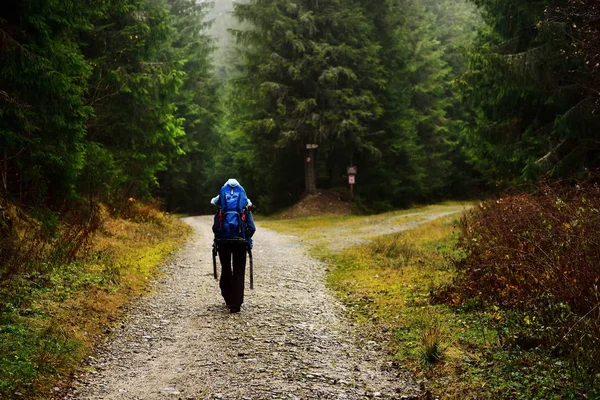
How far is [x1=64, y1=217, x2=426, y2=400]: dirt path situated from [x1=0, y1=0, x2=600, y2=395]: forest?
184 cm

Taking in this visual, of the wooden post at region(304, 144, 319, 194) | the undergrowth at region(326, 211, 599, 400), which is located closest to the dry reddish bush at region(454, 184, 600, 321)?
the undergrowth at region(326, 211, 599, 400)

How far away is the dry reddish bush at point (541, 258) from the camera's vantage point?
6.10 m

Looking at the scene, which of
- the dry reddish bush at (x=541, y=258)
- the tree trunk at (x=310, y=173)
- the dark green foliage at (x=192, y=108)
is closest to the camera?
the dry reddish bush at (x=541, y=258)

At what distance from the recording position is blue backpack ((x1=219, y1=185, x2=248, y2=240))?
27.8 feet

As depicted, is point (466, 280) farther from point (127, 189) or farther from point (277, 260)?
point (127, 189)

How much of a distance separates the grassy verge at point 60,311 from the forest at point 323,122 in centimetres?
34

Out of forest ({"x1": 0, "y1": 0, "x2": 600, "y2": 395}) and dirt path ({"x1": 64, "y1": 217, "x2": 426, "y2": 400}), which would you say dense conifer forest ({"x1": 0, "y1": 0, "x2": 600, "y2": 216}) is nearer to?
forest ({"x1": 0, "y1": 0, "x2": 600, "y2": 395})

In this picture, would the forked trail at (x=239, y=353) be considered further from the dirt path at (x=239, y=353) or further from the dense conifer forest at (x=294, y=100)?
the dense conifer forest at (x=294, y=100)

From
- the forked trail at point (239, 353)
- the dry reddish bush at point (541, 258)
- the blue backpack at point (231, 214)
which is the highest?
the blue backpack at point (231, 214)

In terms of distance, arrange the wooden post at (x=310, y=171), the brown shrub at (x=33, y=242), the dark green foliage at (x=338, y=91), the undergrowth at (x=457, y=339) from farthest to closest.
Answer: the wooden post at (x=310, y=171), the dark green foliage at (x=338, y=91), the brown shrub at (x=33, y=242), the undergrowth at (x=457, y=339)

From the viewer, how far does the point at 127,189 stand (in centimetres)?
1836

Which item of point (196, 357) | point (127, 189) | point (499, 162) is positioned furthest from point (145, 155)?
point (196, 357)

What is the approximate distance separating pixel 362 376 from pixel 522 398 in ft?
5.54

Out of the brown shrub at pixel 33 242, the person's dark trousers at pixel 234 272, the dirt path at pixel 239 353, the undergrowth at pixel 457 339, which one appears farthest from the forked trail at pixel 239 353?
the brown shrub at pixel 33 242
